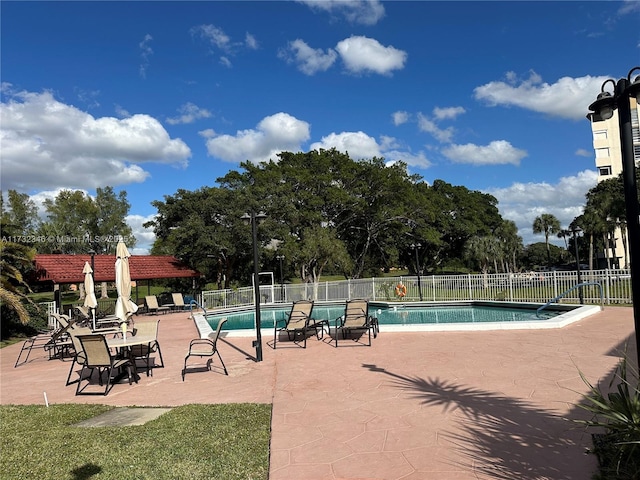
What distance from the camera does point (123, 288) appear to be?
8.63 metres

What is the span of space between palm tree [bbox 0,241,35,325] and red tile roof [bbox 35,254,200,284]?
1.86 metres

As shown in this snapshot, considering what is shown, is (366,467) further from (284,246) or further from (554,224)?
(554,224)

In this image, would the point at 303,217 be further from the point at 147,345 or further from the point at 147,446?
the point at 147,446

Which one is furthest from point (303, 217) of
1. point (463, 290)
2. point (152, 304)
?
point (463, 290)

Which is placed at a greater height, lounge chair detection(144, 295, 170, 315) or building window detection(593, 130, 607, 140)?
building window detection(593, 130, 607, 140)

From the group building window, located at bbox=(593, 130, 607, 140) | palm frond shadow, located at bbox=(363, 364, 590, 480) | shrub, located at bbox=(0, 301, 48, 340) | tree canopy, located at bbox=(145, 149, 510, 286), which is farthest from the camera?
building window, located at bbox=(593, 130, 607, 140)

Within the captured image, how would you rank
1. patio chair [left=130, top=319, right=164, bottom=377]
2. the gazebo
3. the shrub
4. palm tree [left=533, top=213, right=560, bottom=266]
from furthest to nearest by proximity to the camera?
palm tree [left=533, top=213, right=560, bottom=266]
the gazebo
the shrub
patio chair [left=130, top=319, right=164, bottom=377]

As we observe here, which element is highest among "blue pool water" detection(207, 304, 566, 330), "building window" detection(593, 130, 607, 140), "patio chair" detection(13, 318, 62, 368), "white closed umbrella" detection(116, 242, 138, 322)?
"building window" detection(593, 130, 607, 140)

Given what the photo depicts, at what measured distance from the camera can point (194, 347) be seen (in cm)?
1077

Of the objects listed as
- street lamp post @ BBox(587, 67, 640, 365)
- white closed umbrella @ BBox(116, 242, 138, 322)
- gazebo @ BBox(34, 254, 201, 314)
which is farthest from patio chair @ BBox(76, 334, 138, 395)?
gazebo @ BBox(34, 254, 201, 314)

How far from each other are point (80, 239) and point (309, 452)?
157 ft

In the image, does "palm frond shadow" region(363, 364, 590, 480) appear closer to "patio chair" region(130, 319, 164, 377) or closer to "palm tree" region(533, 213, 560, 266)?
"patio chair" region(130, 319, 164, 377)

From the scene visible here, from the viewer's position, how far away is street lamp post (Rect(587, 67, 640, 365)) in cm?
375

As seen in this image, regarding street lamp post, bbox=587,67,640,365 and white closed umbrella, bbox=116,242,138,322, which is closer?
street lamp post, bbox=587,67,640,365
